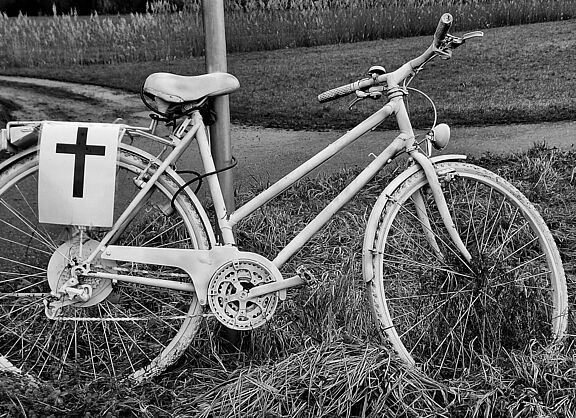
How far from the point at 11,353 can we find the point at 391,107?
2.07 metres

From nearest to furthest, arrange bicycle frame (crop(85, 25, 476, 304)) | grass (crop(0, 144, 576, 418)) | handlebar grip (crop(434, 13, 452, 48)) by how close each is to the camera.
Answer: handlebar grip (crop(434, 13, 452, 48))
grass (crop(0, 144, 576, 418))
bicycle frame (crop(85, 25, 476, 304))

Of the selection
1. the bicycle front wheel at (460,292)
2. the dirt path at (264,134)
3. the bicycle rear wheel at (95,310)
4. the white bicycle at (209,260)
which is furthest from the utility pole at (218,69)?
the dirt path at (264,134)

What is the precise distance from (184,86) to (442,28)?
1.04 meters

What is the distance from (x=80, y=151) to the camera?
315 centimetres

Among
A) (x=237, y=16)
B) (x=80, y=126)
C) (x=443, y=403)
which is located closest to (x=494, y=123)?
(x=237, y=16)

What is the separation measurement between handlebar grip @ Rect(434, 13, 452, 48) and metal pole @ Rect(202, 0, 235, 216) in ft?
3.25

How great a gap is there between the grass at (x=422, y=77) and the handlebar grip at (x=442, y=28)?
2.14 metres

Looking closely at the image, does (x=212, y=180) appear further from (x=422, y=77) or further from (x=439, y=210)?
(x=422, y=77)

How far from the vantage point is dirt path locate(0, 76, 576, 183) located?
15.8 feet

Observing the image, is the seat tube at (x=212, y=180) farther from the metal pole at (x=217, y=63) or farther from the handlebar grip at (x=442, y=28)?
the handlebar grip at (x=442, y=28)

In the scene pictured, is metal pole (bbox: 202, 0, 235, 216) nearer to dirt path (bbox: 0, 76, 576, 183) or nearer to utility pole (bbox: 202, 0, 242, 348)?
utility pole (bbox: 202, 0, 242, 348)

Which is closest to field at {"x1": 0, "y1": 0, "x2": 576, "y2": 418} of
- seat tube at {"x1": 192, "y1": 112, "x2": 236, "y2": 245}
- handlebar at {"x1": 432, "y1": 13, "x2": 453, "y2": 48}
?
seat tube at {"x1": 192, "y1": 112, "x2": 236, "y2": 245}

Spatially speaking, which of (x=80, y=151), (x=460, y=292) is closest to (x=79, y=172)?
(x=80, y=151)

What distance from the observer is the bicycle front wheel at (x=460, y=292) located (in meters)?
3.19
